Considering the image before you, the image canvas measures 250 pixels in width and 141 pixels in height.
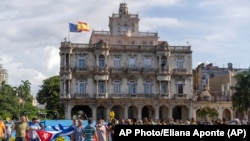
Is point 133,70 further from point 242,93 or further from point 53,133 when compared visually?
point 53,133

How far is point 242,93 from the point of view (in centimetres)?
7375

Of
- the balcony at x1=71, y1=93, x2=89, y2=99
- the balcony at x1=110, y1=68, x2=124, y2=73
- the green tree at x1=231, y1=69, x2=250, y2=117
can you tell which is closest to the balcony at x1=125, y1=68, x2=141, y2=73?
the balcony at x1=110, y1=68, x2=124, y2=73

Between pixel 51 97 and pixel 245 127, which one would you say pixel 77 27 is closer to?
pixel 51 97

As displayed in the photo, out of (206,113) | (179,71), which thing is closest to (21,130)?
(179,71)

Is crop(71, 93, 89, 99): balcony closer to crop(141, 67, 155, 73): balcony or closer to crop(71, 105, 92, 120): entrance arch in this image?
crop(71, 105, 92, 120): entrance arch

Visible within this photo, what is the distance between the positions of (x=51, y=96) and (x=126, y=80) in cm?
2410

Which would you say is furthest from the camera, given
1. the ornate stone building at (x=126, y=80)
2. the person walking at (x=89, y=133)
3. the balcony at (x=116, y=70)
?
the balcony at (x=116, y=70)

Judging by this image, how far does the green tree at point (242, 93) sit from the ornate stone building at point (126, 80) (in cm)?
674

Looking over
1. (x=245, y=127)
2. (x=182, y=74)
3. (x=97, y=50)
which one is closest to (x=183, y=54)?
(x=182, y=74)

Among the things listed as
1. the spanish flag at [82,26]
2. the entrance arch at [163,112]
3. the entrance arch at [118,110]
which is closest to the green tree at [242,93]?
the entrance arch at [163,112]

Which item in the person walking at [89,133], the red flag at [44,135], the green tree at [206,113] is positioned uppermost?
the green tree at [206,113]

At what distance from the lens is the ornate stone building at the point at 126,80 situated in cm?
7381

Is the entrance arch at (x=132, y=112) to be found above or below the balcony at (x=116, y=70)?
below

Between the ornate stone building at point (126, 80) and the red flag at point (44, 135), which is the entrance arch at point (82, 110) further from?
the red flag at point (44, 135)
